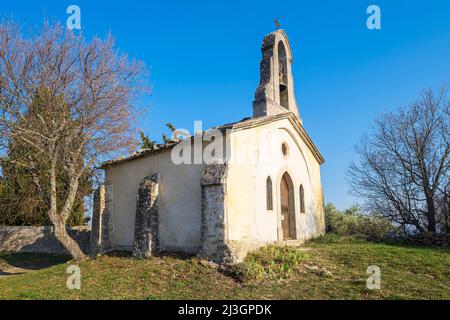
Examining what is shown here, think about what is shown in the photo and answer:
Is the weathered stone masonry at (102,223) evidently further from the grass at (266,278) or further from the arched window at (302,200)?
the arched window at (302,200)

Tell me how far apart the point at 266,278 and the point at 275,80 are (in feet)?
28.8

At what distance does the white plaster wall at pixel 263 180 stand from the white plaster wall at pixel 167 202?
1.42m

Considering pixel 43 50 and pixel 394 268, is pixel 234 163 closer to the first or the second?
pixel 394 268

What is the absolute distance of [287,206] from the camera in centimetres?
1484

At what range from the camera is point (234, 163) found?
38.1 ft

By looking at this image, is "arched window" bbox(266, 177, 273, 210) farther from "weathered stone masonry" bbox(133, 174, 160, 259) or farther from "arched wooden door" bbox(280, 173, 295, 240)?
"weathered stone masonry" bbox(133, 174, 160, 259)

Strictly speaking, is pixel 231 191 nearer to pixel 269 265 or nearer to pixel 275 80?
pixel 269 265

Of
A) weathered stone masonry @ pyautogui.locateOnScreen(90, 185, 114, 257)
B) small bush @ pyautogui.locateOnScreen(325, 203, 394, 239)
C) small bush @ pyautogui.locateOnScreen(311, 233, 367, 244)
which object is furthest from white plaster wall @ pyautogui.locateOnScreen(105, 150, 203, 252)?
small bush @ pyautogui.locateOnScreen(325, 203, 394, 239)

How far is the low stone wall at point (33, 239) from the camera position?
20.5m

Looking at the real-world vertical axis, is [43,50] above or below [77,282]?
above
